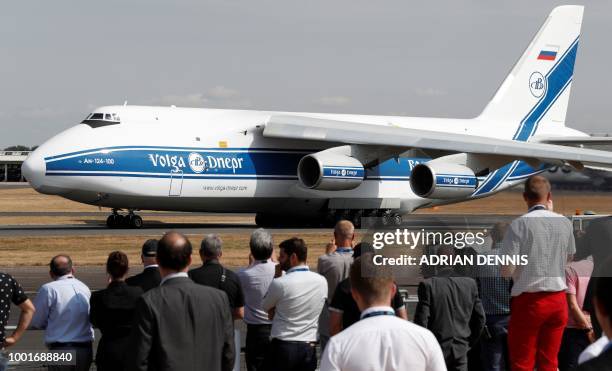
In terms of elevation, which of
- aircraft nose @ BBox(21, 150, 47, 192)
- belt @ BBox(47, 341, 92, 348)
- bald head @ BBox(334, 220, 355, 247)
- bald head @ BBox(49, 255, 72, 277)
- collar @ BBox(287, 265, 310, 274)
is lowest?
belt @ BBox(47, 341, 92, 348)

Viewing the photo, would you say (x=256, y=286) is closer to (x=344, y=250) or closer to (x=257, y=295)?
(x=257, y=295)

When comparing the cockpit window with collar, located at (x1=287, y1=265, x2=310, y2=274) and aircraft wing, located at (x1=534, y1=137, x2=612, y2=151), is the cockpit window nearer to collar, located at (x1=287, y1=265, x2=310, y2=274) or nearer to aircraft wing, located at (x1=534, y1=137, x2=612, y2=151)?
aircraft wing, located at (x1=534, y1=137, x2=612, y2=151)

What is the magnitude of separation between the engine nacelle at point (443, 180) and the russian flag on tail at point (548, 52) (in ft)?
28.2

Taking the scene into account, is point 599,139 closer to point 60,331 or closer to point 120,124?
point 120,124

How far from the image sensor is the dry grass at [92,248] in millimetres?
21797

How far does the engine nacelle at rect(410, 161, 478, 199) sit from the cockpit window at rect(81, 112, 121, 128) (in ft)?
28.6

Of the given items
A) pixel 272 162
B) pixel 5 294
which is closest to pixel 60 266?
pixel 5 294

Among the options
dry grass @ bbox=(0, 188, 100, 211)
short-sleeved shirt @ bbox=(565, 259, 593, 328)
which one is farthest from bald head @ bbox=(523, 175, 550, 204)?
dry grass @ bbox=(0, 188, 100, 211)

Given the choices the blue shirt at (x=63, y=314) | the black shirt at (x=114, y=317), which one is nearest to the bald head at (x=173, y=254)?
the black shirt at (x=114, y=317)

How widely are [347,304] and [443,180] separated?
21078mm

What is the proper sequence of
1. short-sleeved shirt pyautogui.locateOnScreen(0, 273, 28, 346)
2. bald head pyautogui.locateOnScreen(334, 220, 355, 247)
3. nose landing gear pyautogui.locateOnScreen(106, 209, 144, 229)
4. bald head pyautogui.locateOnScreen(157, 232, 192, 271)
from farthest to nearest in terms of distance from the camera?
nose landing gear pyautogui.locateOnScreen(106, 209, 144, 229), bald head pyautogui.locateOnScreen(334, 220, 355, 247), short-sleeved shirt pyautogui.locateOnScreen(0, 273, 28, 346), bald head pyautogui.locateOnScreen(157, 232, 192, 271)

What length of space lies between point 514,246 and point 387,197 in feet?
80.3

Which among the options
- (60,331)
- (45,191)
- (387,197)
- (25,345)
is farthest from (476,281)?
(387,197)

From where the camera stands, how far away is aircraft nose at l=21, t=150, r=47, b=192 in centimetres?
2778
